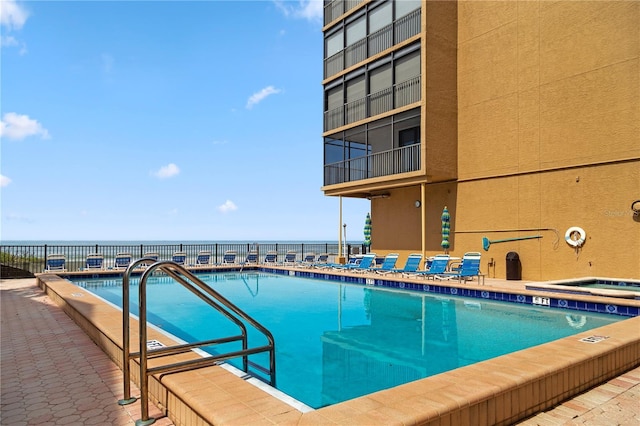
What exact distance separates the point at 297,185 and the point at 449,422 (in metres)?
40.8

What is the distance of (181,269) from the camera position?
3.10m

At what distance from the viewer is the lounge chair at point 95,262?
16281 millimetres

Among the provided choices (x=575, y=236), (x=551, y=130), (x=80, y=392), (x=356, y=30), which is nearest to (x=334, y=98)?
(x=356, y=30)

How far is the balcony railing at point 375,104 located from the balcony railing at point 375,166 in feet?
5.20

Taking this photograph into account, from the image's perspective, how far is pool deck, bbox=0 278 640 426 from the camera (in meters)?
2.97

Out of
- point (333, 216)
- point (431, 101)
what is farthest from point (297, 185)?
point (431, 101)

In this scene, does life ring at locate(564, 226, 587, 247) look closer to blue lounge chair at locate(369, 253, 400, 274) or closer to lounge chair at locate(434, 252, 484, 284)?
lounge chair at locate(434, 252, 484, 284)

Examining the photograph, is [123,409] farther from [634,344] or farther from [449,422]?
[634,344]

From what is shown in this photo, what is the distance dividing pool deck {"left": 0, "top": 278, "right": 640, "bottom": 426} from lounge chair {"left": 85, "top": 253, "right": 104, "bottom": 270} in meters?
11.5

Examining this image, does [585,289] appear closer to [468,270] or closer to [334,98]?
[468,270]

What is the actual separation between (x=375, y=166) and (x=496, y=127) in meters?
4.40

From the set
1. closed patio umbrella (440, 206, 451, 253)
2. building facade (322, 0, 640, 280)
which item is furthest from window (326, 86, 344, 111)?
closed patio umbrella (440, 206, 451, 253)

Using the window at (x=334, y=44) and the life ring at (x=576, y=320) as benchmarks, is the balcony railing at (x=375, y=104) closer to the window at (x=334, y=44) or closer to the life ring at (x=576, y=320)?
the window at (x=334, y=44)

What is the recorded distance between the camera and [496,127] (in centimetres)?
1347
